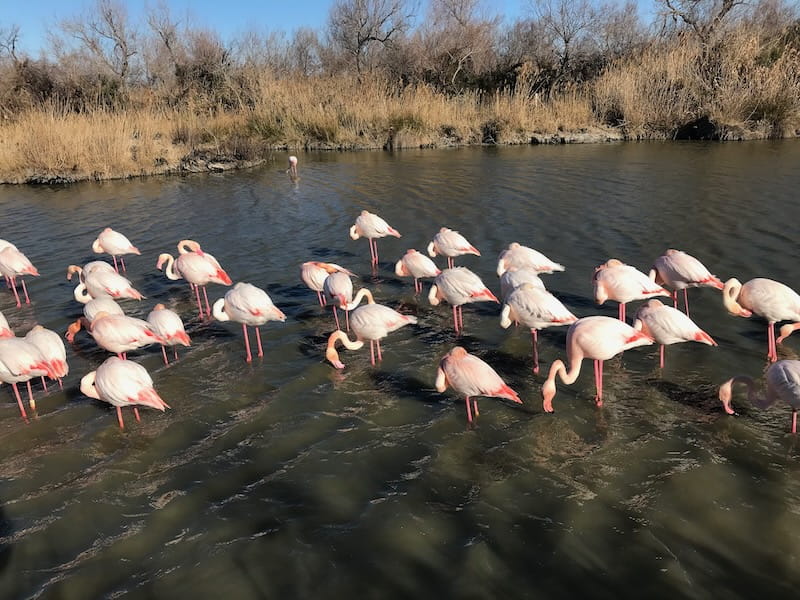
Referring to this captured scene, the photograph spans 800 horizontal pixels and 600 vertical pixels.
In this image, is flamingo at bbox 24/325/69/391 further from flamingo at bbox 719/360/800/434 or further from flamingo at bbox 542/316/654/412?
flamingo at bbox 719/360/800/434

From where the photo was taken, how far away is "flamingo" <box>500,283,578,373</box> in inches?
183

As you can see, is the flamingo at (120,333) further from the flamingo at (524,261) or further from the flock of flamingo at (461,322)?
the flamingo at (524,261)

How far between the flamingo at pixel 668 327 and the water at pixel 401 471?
358mm

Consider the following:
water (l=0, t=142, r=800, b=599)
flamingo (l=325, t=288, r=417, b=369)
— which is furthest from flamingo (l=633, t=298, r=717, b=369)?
flamingo (l=325, t=288, r=417, b=369)

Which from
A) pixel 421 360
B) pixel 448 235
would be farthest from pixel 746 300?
pixel 448 235

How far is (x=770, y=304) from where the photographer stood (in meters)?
4.60

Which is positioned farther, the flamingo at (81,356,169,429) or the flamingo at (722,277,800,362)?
the flamingo at (722,277,800,362)

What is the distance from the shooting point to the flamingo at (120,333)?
A: 4.70 metres

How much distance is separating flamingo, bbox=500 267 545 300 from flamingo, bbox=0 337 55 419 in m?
3.98

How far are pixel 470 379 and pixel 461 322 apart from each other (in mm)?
1886

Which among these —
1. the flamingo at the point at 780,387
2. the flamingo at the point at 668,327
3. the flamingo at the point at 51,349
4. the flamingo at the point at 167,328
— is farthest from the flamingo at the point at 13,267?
the flamingo at the point at 780,387

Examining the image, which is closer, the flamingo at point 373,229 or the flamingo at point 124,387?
the flamingo at point 124,387

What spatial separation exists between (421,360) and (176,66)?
33.0 meters

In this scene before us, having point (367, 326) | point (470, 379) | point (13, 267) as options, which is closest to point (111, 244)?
point (13, 267)
